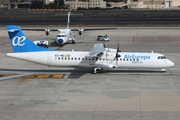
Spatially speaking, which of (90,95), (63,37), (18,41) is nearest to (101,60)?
(90,95)

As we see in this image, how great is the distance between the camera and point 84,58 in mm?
45875

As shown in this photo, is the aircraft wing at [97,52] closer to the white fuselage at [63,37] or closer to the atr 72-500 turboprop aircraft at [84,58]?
the atr 72-500 turboprop aircraft at [84,58]

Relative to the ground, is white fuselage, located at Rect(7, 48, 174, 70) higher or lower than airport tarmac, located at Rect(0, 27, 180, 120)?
higher

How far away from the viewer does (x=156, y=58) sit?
148 ft

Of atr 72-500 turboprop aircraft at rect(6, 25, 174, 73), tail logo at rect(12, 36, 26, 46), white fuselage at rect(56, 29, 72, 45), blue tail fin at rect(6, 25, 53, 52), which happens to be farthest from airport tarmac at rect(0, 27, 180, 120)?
white fuselage at rect(56, 29, 72, 45)

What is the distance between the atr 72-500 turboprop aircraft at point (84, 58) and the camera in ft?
148

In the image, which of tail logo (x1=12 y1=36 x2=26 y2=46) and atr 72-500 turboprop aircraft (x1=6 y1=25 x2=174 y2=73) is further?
tail logo (x1=12 y1=36 x2=26 y2=46)

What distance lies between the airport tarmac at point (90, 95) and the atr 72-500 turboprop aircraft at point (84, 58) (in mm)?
1128

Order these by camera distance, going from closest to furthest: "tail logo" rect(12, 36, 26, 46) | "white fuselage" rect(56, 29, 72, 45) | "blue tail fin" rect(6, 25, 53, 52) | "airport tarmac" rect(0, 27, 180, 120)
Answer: "airport tarmac" rect(0, 27, 180, 120) < "blue tail fin" rect(6, 25, 53, 52) < "tail logo" rect(12, 36, 26, 46) < "white fuselage" rect(56, 29, 72, 45)

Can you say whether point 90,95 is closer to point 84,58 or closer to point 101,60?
point 101,60

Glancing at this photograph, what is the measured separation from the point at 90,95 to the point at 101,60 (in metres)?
9.49

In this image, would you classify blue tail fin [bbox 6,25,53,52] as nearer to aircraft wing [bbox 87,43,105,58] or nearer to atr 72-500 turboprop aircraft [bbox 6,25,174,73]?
atr 72-500 turboprop aircraft [bbox 6,25,174,73]

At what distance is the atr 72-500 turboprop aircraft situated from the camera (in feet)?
148

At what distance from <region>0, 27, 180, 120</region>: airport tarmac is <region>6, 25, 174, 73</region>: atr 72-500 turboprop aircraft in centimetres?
113
